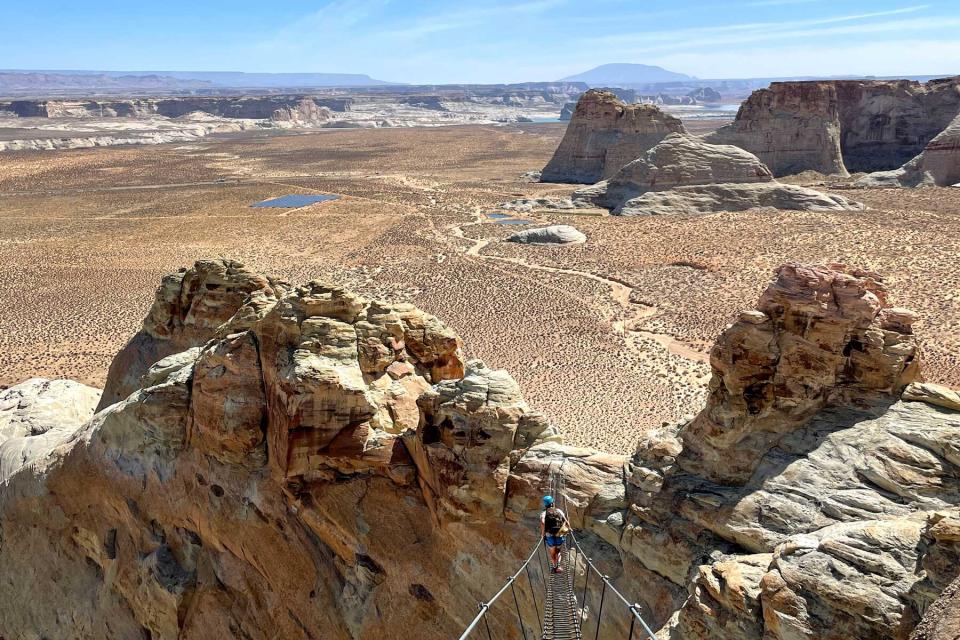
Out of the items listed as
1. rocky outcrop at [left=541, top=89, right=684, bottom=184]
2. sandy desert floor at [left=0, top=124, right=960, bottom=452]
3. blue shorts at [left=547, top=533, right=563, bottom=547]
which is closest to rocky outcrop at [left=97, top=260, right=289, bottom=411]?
blue shorts at [left=547, top=533, right=563, bottom=547]

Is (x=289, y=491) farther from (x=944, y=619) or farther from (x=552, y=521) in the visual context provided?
(x=944, y=619)

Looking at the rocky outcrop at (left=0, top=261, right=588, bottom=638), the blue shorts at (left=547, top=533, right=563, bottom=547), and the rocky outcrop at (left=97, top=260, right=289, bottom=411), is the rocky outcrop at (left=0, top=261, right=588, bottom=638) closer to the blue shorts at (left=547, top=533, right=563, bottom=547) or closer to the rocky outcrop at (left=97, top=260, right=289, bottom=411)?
the blue shorts at (left=547, top=533, right=563, bottom=547)

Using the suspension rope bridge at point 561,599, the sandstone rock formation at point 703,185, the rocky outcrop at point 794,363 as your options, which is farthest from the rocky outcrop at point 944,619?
the sandstone rock formation at point 703,185

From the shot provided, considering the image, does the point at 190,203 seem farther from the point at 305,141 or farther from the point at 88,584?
the point at 305,141

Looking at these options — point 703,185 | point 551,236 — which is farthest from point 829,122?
point 551,236

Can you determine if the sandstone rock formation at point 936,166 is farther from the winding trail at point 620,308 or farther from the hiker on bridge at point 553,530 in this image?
the hiker on bridge at point 553,530

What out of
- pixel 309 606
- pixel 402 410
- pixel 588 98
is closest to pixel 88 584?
pixel 309 606
